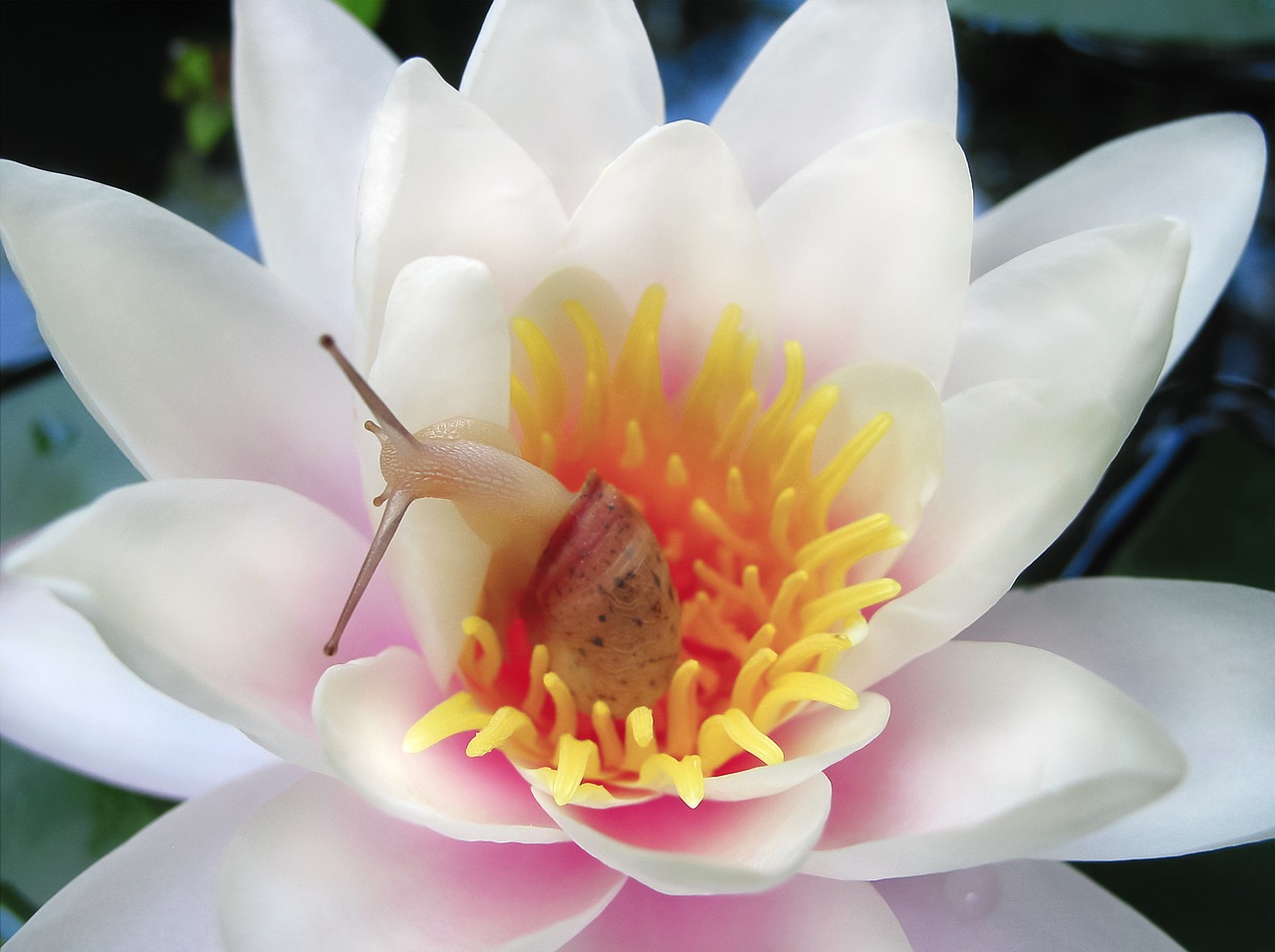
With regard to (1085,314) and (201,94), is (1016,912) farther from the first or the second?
(201,94)

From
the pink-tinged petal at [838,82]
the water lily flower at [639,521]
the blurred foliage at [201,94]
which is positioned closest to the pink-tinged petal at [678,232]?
the water lily flower at [639,521]

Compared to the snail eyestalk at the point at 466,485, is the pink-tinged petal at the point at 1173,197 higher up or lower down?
lower down

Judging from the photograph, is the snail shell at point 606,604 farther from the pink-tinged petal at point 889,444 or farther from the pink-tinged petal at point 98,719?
the pink-tinged petal at point 98,719

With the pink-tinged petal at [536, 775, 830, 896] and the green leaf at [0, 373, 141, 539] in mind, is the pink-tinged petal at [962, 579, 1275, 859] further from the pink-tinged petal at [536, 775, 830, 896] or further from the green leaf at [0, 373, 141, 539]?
the green leaf at [0, 373, 141, 539]

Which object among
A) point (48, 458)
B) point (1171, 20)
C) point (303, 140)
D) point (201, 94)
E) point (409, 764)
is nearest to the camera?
point (409, 764)

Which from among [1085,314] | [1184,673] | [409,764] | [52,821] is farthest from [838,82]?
[52,821]

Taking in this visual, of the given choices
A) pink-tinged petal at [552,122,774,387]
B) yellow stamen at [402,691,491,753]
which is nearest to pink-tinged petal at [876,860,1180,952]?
yellow stamen at [402,691,491,753]

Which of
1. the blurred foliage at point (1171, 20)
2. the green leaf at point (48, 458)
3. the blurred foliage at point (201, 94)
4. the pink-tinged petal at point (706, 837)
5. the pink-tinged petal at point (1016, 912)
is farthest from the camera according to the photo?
the blurred foliage at point (201, 94)
